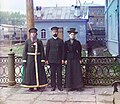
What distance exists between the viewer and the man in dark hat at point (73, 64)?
7.66 meters

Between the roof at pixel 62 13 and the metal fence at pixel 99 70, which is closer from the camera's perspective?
the metal fence at pixel 99 70

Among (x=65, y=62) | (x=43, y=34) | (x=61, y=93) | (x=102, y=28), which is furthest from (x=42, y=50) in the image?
(x=102, y=28)

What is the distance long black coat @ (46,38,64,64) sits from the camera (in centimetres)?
757

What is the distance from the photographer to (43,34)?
21234mm

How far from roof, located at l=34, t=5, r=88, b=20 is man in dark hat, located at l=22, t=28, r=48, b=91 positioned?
1500 cm

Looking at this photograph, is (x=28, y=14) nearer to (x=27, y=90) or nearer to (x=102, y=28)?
(x=27, y=90)

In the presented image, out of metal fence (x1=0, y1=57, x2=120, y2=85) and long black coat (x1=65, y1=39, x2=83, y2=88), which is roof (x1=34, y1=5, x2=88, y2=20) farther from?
long black coat (x1=65, y1=39, x2=83, y2=88)

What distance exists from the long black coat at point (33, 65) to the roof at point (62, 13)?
14994mm

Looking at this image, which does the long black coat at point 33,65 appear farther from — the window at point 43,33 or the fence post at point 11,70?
the window at point 43,33

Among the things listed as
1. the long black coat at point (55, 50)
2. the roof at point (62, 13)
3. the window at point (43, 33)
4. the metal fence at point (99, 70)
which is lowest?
the metal fence at point (99, 70)

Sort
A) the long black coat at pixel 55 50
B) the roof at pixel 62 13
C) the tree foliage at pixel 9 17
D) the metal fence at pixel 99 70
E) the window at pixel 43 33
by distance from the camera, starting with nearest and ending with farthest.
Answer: the tree foliage at pixel 9 17 → the long black coat at pixel 55 50 → the metal fence at pixel 99 70 → the window at pixel 43 33 → the roof at pixel 62 13

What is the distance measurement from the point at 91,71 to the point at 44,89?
51.5 inches

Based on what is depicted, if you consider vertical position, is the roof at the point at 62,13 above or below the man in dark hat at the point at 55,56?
above

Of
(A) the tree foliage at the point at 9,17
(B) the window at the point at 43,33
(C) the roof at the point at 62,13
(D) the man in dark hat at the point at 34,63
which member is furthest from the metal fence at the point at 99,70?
(C) the roof at the point at 62,13
